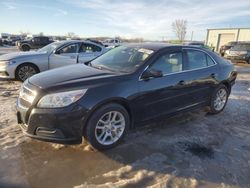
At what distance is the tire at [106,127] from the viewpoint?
3.50 m

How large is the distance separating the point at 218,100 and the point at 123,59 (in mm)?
2548

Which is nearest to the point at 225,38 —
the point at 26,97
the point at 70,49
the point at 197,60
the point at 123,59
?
the point at 70,49

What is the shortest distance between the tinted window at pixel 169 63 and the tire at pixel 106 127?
995 mm

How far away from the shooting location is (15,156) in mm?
3496

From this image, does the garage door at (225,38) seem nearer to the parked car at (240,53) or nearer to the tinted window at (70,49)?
the parked car at (240,53)

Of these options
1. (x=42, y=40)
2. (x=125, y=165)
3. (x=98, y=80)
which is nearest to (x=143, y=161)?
(x=125, y=165)

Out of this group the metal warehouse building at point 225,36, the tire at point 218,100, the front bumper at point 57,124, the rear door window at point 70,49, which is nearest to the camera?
the front bumper at point 57,124

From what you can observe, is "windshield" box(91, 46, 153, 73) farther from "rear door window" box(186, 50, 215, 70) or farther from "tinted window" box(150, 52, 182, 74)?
"rear door window" box(186, 50, 215, 70)

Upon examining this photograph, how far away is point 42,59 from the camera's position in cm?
835

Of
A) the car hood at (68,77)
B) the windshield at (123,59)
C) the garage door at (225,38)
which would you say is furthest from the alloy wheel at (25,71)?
the garage door at (225,38)

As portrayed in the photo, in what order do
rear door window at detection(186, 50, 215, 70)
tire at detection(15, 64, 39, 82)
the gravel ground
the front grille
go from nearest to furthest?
the gravel ground → the front grille → rear door window at detection(186, 50, 215, 70) → tire at detection(15, 64, 39, 82)

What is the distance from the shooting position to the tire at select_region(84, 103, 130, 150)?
3.50 meters

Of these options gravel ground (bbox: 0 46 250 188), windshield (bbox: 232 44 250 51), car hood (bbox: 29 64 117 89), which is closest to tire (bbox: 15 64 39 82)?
gravel ground (bbox: 0 46 250 188)

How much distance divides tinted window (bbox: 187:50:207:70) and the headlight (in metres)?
2.44
